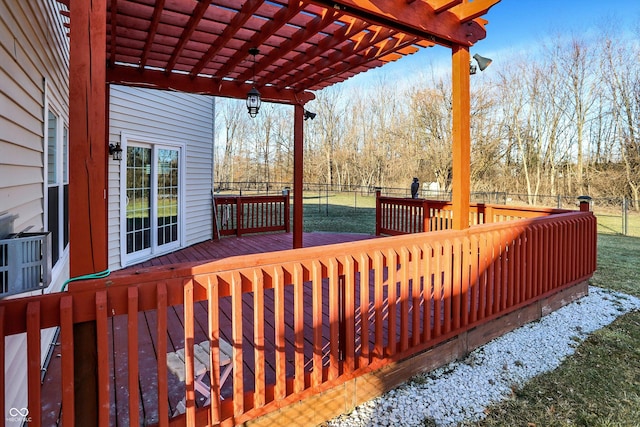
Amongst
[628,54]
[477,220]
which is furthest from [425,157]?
[477,220]

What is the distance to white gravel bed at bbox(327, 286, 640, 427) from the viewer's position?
7.64ft

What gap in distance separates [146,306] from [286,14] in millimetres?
2596

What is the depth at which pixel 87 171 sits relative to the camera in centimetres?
147

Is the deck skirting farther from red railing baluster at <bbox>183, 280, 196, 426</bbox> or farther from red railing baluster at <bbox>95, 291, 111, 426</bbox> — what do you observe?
red railing baluster at <bbox>95, 291, 111, 426</bbox>

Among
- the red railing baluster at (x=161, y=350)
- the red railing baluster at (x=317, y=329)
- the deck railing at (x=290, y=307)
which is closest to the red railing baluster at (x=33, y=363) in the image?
the deck railing at (x=290, y=307)

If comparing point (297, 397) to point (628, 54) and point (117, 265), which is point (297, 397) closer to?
point (117, 265)

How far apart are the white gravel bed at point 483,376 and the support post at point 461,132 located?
1.17 meters

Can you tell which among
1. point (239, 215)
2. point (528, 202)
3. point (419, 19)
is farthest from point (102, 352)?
point (528, 202)

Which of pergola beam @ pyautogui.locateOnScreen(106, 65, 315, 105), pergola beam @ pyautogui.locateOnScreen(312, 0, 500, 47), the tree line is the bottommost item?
pergola beam @ pyautogui.locateOnScreen(312, 0, 500, 47)

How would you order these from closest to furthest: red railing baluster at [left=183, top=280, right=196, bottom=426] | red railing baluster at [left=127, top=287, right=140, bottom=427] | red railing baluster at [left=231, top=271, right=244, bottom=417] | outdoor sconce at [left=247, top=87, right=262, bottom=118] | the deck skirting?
red railing baluster at [left=127, top=287, right=140, bottom=427], red railing baluster at [left=183, top=280, right=196, bottom=426], red railing baluster at [left=231, top=271, right=244, bottom=417], the deck skirting, outdoor sconce at [left=247, top=87, right=262, bottom=118]

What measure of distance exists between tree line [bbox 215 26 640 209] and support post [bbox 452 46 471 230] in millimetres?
15776

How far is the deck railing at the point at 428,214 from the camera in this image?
18.9 ft

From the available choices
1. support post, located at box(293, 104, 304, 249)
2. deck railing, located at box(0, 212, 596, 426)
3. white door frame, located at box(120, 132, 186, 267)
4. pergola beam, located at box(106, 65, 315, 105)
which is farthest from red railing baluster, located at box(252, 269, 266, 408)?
white door frame, located at box(120, 132, 186, 267)

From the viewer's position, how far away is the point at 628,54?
623 inches
